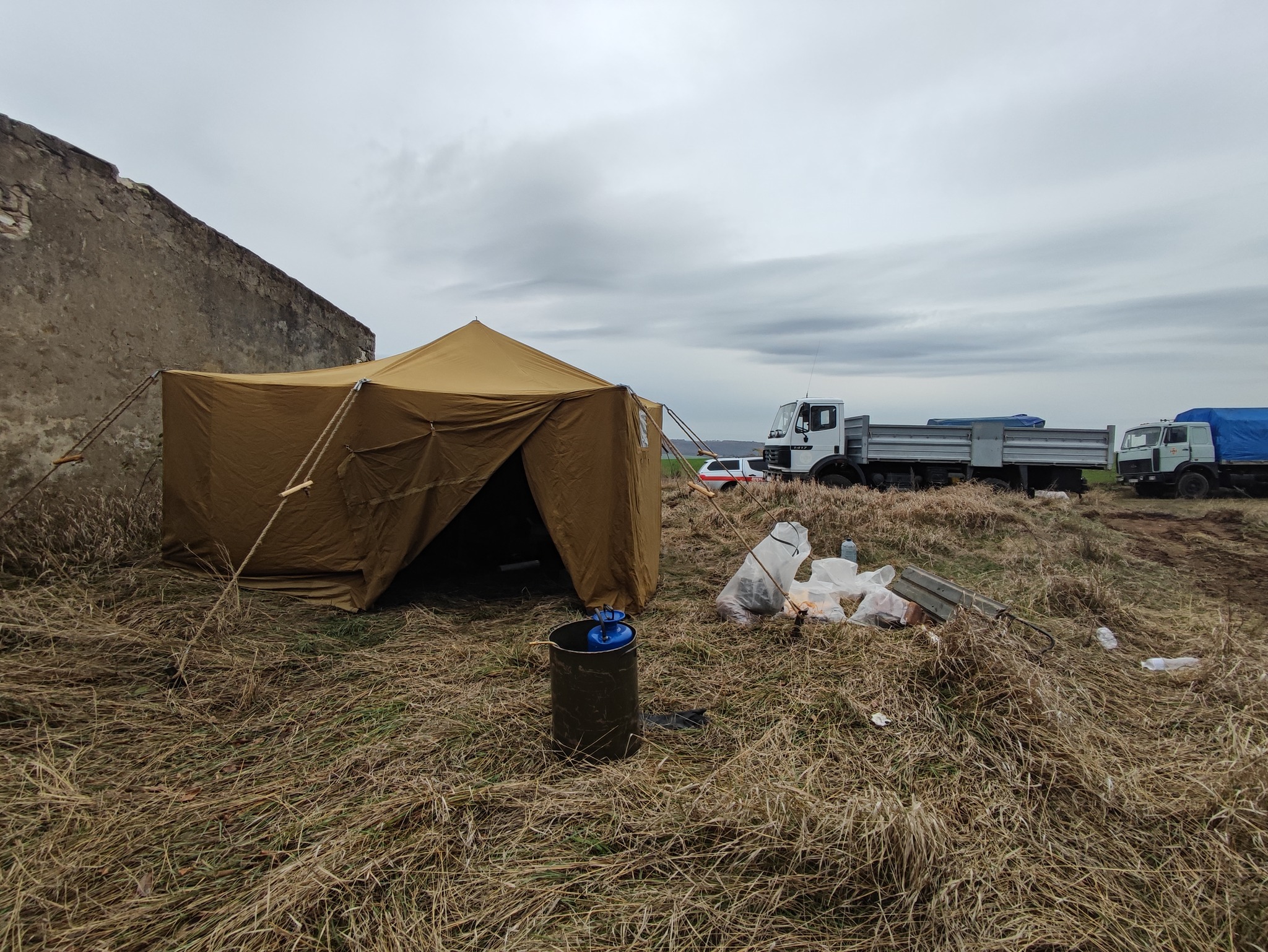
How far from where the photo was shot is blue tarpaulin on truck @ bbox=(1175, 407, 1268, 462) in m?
15.6

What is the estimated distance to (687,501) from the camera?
11.8 m

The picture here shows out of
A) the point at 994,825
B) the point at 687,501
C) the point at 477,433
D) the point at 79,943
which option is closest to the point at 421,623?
the point at 477,433

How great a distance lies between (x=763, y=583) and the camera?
4.65 meters

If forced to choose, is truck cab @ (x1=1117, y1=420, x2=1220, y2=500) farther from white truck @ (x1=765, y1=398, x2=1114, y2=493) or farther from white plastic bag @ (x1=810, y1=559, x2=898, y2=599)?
white plastic bag @ (x1=810, y1=559, x2=898, y2=599)

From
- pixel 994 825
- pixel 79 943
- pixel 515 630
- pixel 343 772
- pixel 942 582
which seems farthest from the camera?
pixel 942 582

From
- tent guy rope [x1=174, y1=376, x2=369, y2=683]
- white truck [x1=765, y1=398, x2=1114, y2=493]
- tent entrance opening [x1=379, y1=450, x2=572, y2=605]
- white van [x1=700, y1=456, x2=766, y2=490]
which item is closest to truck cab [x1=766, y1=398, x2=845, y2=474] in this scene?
white truck [x1=765, y1=398, x2=1114, y2=493]

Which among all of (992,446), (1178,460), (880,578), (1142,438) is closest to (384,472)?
(880,578)

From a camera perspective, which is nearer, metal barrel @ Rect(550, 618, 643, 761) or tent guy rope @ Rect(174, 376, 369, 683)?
metal barrel @ Rect(550, 618, 643, 761)

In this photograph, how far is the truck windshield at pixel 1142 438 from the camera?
16.7 meters

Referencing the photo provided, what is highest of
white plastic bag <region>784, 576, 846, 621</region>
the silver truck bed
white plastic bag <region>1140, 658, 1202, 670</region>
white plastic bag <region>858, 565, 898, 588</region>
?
the silver truck bed

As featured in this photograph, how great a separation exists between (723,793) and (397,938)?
1171 mm

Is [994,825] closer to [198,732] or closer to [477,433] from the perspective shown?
[198,732]

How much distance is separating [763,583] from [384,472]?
308 cm

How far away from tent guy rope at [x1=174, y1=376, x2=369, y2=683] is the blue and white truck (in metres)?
20.4
